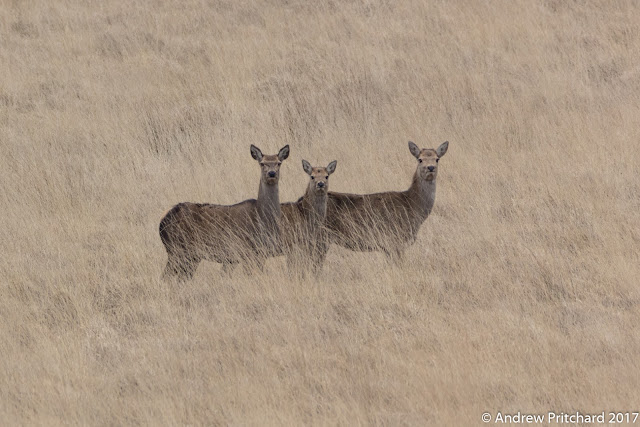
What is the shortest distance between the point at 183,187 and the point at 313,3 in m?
7.95

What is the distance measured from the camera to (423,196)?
10430 millimetres

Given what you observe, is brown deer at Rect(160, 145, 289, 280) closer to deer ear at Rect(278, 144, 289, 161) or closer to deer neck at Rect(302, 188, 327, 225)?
deer neck at Rect(302, 188, 327, 225)

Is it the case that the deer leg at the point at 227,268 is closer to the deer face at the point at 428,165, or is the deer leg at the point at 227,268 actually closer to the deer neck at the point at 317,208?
the deer neck at the point at 317,208

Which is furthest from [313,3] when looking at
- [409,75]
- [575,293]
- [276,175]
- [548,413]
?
[548,413]

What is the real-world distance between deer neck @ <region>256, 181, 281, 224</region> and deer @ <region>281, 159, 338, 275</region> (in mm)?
187

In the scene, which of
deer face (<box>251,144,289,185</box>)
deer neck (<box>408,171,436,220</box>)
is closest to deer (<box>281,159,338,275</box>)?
deer face (<box>251,144,289,185</box>)

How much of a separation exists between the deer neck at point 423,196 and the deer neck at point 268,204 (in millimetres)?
1595

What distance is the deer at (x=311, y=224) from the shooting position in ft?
31.5

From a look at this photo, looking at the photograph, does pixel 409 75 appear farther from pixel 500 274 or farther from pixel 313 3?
pixel 500 274

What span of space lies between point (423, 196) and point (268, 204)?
5.89 feet

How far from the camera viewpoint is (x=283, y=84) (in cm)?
1535

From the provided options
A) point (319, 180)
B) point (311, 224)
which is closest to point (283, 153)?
point (319, 180)

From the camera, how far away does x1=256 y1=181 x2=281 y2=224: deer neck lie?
31.7 ft

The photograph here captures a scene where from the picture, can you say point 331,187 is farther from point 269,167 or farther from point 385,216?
point 269,167
